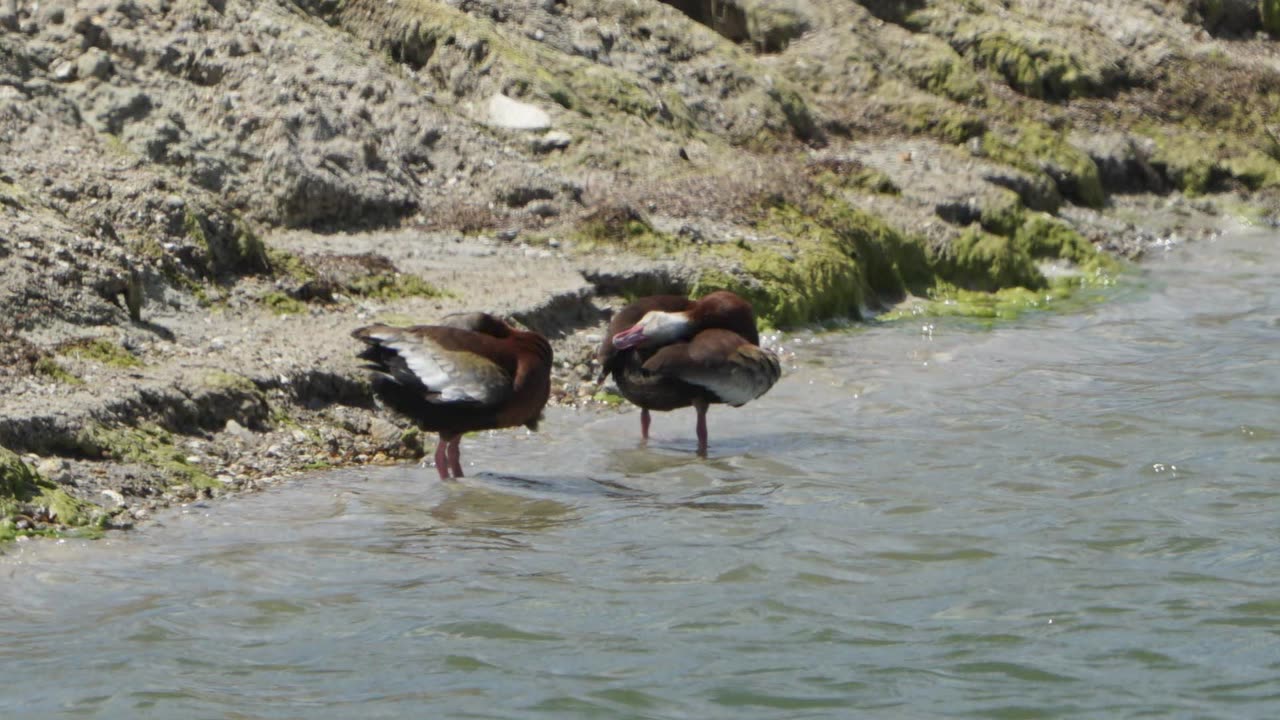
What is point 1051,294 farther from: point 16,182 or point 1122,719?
point 1122,719

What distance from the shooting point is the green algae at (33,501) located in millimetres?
6727

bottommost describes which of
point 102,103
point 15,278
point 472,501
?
point 472,501

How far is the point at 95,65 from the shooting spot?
11.9 metres

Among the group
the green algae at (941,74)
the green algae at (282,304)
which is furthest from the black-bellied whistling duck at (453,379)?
the green algae at (941,74)

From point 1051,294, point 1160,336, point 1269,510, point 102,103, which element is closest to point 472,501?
point 1269,510

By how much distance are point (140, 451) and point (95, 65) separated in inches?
200

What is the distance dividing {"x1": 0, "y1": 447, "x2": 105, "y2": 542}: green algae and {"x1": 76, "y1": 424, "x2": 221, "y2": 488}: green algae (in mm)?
507

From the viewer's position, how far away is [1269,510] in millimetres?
7594

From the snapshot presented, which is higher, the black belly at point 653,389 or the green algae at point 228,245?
the green algae at point 228,245

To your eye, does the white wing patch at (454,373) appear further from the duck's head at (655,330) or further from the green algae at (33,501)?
the green algae at (33,501)

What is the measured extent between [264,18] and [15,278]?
490 centimetres

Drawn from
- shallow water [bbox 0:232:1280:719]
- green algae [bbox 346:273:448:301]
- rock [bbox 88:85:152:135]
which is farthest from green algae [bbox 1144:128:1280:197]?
rock [bbox 88:85:152:135]

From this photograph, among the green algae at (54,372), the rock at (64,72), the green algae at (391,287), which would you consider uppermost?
the rock at (64,72)

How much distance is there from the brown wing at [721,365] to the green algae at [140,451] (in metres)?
2.47
